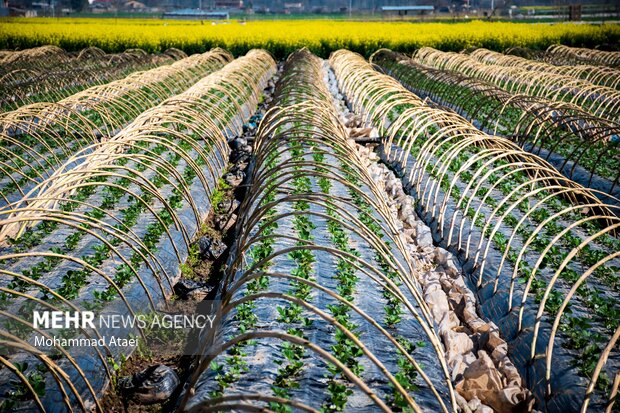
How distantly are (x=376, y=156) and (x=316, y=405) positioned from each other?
9.01 meters

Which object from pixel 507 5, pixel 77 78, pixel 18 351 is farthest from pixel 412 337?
pixel 507 5

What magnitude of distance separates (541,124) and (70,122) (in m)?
10.3

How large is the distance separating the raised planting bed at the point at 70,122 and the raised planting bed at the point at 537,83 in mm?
9792

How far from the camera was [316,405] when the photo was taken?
5023mm

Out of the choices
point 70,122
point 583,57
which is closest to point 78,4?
point 583,57

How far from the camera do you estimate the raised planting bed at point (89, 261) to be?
5.23 m

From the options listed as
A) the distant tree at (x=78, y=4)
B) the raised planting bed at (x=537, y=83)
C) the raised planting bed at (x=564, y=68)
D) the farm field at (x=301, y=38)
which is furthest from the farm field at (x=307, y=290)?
the distant tree at (x=78, y=4)

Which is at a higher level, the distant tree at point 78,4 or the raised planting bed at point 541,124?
the distant tree at point 78,4

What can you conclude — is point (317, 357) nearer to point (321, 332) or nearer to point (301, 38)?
point (321, 332)

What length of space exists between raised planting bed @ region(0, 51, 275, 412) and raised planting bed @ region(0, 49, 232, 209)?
21.9 inches

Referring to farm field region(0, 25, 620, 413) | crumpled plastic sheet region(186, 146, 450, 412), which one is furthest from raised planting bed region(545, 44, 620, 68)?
crumpled plastic sheet region(186, 146, 450, 412)

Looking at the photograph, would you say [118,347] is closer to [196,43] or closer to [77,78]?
[77,78]

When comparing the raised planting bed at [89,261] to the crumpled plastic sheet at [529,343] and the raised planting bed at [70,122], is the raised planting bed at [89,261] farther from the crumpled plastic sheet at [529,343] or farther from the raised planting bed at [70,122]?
the crumpled plastic sheet at [529,343]

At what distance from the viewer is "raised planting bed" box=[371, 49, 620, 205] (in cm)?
1093
